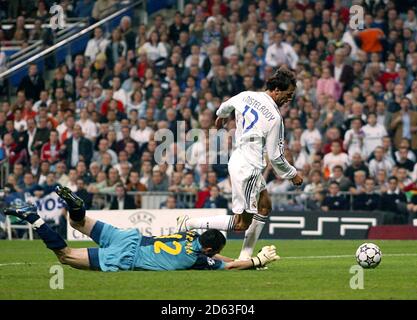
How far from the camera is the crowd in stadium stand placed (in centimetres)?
2428

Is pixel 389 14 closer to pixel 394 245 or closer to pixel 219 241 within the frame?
pixel 394 245

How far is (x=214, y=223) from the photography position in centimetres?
1459

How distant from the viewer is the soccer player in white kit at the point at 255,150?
46.2ft

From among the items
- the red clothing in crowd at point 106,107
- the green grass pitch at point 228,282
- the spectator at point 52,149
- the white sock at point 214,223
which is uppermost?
the red clothing in crowd at point 106,107

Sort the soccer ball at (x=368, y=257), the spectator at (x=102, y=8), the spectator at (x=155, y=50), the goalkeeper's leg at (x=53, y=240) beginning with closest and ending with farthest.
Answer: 1. the goalkeeper's leg at (x=53, y=240)
2. the soccer ball at (x=368, y=257)
3. the spectator at (x=155, y=50)
4. the spectator at (x=102, y=8)

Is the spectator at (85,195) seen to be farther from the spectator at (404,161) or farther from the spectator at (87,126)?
the spectator at (404,161)

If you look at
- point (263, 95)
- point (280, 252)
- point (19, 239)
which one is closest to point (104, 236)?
point (263, 95)

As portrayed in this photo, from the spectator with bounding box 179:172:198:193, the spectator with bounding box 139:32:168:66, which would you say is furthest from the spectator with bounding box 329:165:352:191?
the spectator with bounding box 139:32:168:66

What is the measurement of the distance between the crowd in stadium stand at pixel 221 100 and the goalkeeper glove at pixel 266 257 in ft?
30.4

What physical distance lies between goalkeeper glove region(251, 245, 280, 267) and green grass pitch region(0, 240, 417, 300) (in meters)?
0.15

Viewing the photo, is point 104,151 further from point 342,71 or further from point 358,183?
point 358,183

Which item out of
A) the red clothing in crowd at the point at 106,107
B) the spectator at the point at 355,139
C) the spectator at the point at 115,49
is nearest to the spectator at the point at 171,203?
the spectator at the point at 355,139

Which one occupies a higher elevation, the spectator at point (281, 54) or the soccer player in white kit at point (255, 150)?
the spectator at point (281, 54)

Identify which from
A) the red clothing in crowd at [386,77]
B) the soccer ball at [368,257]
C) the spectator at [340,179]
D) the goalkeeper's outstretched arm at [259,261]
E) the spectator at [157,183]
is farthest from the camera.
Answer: the red clothing in crowd at [386,77]
